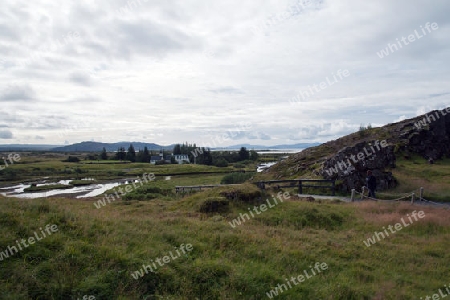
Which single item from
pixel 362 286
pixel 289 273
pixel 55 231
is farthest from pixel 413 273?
pixel 55 231

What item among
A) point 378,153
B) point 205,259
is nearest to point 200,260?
point 205,259

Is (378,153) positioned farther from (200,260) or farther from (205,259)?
(200,260)

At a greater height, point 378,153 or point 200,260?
point 378,153

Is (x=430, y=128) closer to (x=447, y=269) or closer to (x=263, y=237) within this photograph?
(x=447, y=269)

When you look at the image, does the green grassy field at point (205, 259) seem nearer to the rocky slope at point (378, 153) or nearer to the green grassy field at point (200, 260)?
the green grassy field at point (200, 260)

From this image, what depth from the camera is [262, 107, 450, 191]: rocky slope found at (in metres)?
21.3

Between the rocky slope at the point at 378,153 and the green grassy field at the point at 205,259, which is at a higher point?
the rocky slope at the point at 378,153

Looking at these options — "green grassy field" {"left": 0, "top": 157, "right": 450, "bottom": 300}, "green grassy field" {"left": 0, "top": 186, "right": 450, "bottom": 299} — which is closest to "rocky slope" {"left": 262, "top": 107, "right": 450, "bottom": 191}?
"green grassy field" {"left": 0, "top": 157, "right": 450, "bottom": 300}

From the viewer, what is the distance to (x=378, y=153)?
23.3m

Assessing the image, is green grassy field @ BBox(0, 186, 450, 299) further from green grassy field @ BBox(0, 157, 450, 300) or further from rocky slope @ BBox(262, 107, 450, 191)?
rocky slope @ BBox(262, 107, 450, 191)

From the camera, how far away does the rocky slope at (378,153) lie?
21.3 metres

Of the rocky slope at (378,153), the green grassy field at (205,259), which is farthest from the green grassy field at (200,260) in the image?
the rocky slope at (378,153)

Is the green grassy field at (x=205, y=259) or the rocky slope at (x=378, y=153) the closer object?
the green grassy field at (x=205, y=259)

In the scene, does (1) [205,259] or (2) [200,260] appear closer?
(2) [200,260]
